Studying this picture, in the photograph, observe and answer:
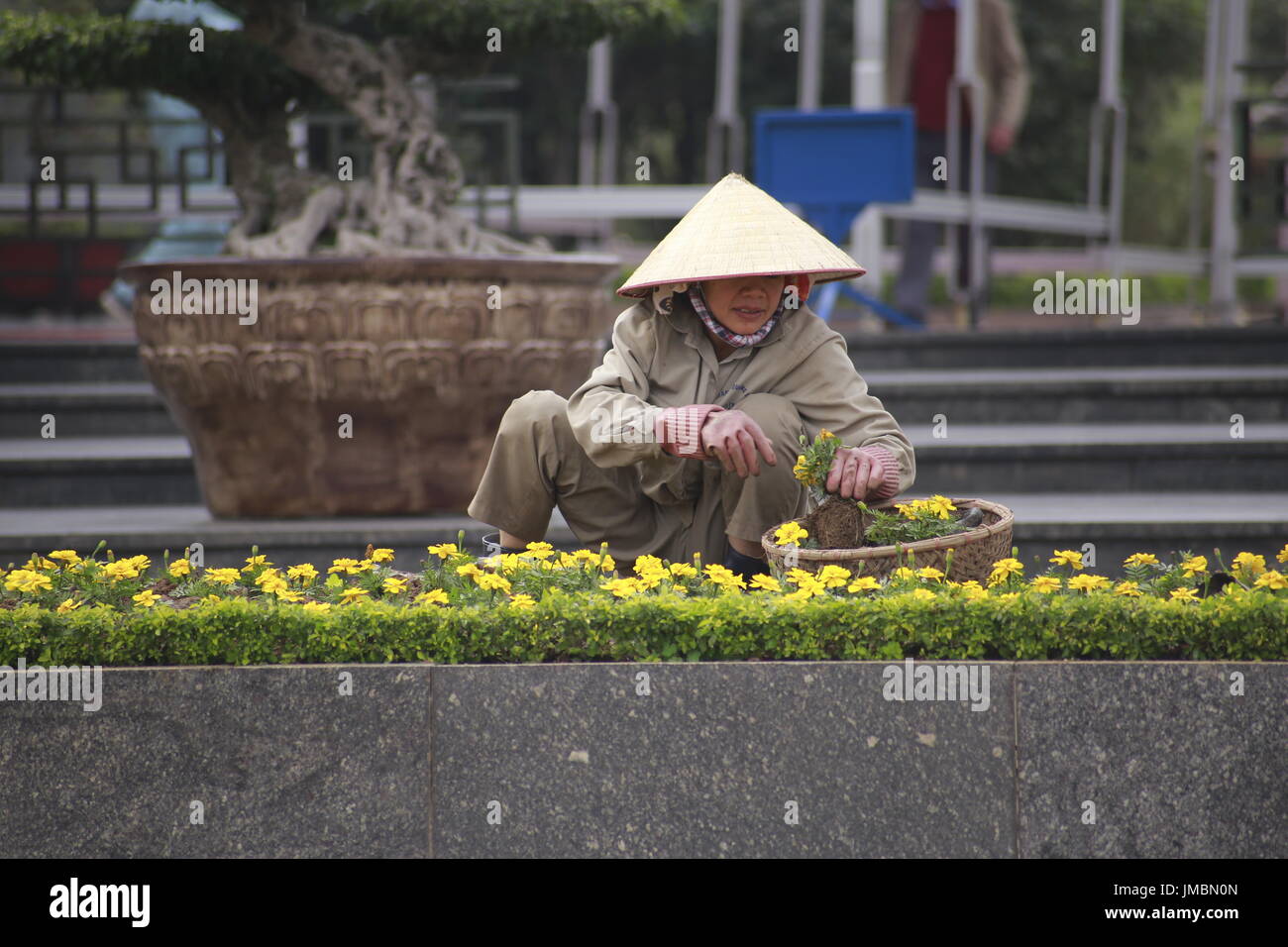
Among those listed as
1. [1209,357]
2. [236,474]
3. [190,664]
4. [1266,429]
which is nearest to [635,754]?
[190,664]

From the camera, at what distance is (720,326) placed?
3287 millimetres

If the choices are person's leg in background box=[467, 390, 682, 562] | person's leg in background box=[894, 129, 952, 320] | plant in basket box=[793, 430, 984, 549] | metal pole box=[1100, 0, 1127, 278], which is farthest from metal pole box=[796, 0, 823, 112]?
plant in basket box=[793, 430, 984, 549]

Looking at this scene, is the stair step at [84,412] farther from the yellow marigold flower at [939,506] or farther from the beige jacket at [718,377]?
the yellow marigold flower at [939,506]

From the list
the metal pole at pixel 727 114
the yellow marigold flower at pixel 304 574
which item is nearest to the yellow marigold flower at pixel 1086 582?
the yellow marigold flower at pixel 304 574

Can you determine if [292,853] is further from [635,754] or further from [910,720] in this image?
[910,720]

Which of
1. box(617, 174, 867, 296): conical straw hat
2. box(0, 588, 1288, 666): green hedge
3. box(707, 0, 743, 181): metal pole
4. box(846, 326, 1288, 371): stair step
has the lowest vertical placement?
box(0, 588, 1288, 666): green hedge

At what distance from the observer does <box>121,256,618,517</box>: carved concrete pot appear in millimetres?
4449

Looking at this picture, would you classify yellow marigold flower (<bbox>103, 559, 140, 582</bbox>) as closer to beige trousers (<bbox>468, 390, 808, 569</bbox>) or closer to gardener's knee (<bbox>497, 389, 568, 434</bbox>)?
beige trousers (<bbox>468, 390, 808, 569</bbox>)

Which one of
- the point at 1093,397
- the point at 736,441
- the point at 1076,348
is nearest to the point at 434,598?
the point at 736,441

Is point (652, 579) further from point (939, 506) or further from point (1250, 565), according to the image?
point (1250, 565)

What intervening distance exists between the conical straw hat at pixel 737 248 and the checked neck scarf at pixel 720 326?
4.2 inches

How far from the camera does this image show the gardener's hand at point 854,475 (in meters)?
2.96

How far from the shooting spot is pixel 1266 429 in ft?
17.7

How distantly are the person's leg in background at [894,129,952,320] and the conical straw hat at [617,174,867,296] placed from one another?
450 centimetres
